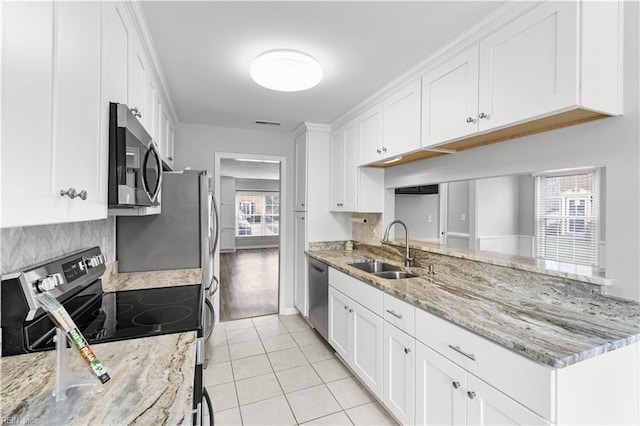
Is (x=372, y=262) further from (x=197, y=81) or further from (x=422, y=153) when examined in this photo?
(x=197, y=81)

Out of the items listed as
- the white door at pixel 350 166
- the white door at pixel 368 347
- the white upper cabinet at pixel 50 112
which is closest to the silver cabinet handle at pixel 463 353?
→ the white door at pixel 368 347

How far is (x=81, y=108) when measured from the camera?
3.13 feet

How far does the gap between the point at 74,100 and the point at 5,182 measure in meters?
0.41

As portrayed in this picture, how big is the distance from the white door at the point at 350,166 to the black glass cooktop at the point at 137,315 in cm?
189

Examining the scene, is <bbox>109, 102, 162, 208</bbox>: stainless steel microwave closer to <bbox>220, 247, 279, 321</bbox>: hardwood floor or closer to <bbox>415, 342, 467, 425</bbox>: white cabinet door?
<bbox>415, 342, 467, 425</bbox>: white cabinet door

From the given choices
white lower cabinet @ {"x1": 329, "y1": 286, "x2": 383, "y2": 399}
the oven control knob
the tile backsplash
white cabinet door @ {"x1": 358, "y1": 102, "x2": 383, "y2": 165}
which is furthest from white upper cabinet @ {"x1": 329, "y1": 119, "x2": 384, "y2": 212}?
the oven control knob

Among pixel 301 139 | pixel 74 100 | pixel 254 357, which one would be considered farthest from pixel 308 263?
pixel 74 100

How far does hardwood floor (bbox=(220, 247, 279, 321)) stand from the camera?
4.20 m

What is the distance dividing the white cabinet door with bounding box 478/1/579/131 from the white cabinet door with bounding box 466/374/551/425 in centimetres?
124

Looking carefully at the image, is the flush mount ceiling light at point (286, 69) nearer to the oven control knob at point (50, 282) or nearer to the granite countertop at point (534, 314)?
the granite countertop at point (534, 314)

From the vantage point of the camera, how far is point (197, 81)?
2486 mm

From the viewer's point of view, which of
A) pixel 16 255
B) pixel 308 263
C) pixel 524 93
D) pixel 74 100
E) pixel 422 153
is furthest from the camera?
pixel 308 263

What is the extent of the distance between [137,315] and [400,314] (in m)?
1.44

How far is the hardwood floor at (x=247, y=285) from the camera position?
4203mm
